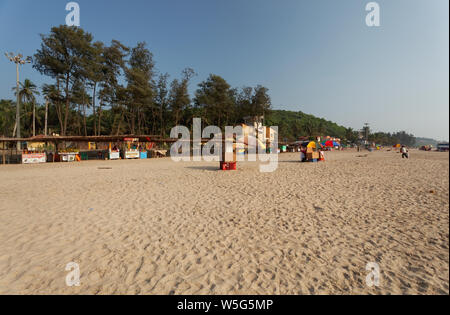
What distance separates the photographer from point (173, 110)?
3947 centimetres

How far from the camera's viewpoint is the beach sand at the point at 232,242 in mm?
2541

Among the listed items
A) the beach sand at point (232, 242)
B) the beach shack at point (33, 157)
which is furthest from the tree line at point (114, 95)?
the beach sand at point (232, 242)

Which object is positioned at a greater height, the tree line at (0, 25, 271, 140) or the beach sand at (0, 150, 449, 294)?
the tree line at (0, 25, 271, 140)

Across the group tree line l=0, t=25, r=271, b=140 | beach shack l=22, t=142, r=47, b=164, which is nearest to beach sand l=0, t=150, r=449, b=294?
beach shack l=22, t=142, r=47, b=164

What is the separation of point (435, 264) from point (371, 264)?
29.0 inches

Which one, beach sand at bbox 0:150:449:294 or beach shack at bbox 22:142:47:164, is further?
beach shack at bbox 22:142:47:164

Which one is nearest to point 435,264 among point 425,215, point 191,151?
point 425,215

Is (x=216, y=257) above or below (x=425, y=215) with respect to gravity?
below

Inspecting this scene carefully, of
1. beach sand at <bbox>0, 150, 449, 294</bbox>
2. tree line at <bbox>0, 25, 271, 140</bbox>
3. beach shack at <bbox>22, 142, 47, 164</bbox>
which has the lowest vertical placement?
beach sand at <bbox>0, 150, 449, 294</bbox>

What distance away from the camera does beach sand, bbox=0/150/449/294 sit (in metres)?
2.54

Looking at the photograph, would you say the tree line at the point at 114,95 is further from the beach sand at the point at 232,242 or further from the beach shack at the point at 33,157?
the beach sand at the point at 232,242

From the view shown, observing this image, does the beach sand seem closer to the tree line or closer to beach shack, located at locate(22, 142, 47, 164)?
beach shack, located at locate(22, 142, 47, 164)
